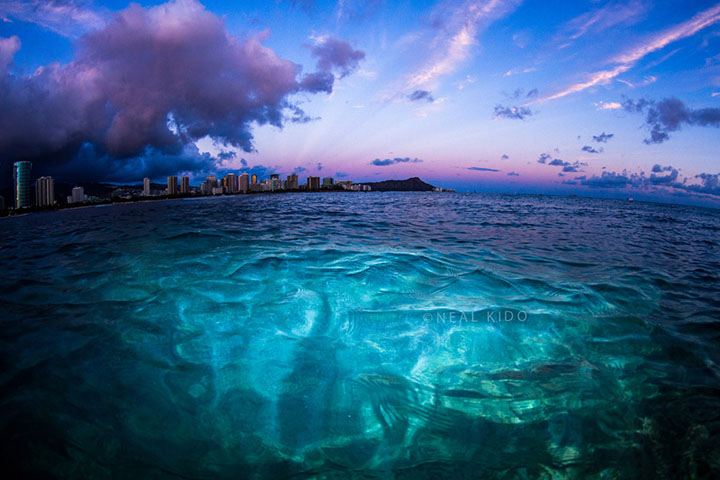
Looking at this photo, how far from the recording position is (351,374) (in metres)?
3.55

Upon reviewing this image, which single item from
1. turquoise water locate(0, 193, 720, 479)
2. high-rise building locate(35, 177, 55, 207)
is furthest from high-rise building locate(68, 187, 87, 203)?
turquoise water locate(0, 193, 720, 479)

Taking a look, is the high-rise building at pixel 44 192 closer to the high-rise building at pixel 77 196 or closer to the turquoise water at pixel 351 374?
the high-rise building at pixel 77 196

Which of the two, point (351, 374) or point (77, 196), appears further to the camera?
point (77, 196)

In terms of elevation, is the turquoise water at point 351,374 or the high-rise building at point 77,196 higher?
the high-rise building at point 77,196

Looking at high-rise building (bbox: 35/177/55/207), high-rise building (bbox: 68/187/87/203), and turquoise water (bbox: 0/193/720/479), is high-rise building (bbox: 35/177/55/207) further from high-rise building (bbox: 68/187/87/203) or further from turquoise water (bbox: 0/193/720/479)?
turquoise water (bbox: 0/193/720/479)

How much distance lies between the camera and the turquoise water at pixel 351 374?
263 cm

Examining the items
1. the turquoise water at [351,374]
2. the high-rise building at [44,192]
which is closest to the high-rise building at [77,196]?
the high-rise building at [44,192]

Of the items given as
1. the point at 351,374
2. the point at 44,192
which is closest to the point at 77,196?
the point at 44,192

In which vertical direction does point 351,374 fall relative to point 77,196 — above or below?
below

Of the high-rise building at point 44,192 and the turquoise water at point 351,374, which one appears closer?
the turquoise water at point 351,374

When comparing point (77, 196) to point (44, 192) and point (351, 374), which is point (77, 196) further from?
point (351, 374)

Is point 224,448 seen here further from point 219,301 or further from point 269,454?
point 219,301

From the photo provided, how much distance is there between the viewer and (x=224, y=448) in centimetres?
268

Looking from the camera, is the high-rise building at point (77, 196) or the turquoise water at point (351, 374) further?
the high-rise building at point (77, 196)
